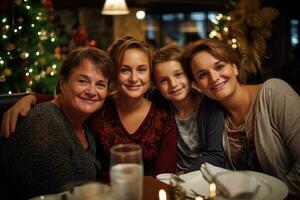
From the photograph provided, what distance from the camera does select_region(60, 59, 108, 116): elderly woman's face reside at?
177cm

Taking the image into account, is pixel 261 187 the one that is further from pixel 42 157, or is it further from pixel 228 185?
pixel 42 157

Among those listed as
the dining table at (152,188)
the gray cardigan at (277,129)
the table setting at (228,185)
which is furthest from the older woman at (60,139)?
the gray cardigan at (277,129)

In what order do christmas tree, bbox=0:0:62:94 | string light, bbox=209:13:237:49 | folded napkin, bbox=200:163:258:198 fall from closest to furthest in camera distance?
folded napkin, bbox=200:163:258:198 < christmas tree, bbox=0:0:62:94 < string light, bbox=209:13:237:49

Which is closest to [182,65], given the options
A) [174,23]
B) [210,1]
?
[210,1]

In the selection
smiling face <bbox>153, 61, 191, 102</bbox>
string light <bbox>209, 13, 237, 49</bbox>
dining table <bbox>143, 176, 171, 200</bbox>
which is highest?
string light <bbox>209, 13, 237, 49</bbox>

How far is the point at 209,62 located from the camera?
200 centimetres

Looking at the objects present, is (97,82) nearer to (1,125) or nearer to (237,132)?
(1,125)

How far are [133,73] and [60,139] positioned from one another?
2.05 feet

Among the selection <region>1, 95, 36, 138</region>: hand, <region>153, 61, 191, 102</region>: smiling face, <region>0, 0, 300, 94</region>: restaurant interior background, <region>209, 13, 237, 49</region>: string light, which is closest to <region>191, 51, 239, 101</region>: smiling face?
<region>153, 61, 191, 102</region>: smiling face

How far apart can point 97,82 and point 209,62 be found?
2.03ft

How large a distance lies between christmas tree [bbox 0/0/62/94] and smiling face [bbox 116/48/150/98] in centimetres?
208

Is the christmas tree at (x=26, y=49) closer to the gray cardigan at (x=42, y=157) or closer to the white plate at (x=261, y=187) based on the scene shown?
the gray cardigan at (x=42, y=157)

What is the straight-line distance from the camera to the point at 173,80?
2.14m

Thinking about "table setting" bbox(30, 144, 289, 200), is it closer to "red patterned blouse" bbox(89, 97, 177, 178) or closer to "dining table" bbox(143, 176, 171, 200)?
"dining table" bbox(143, 176, 171, 200)
